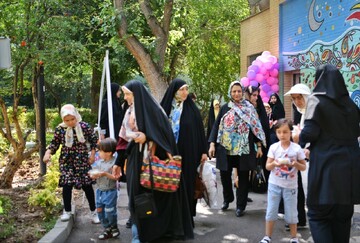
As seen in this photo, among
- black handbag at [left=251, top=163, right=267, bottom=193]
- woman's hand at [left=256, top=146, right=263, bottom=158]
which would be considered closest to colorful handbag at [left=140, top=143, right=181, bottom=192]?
woman's hand at [left=256, top=146, right=263, bottom=158]

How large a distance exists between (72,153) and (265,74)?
7505 mm

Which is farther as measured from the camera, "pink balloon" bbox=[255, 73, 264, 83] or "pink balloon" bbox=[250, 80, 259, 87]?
"pink balloon" bbox=[255, 73, 264, 83]

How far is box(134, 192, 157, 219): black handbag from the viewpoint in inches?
175

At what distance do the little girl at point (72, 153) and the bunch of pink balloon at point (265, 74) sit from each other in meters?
7.04

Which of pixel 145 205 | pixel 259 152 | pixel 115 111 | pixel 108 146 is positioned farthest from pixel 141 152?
pixel 115 111

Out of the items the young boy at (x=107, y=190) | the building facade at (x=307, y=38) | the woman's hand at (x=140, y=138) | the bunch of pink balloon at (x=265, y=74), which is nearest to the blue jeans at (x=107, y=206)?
the young boy at (x=107, y=190)

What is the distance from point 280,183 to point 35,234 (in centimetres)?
296

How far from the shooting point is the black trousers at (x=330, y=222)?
3.63 meters

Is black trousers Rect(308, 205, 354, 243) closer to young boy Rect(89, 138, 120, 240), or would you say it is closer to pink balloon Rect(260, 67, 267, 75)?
young boy Rect(89, 138, 120, 240)

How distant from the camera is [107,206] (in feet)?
17.1

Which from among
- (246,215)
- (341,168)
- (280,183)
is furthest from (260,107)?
(341,168)

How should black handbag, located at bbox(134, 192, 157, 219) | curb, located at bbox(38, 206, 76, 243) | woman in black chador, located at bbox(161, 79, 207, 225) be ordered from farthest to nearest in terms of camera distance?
1. woman in black chador, located at bbox(161, 79, 207, 225)
2. curb, located at bbox(38, 206, 76, 243)
3. black handbag, located at bbox(134, 192, 157, 219)

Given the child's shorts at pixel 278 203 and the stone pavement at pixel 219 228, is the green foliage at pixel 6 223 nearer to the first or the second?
the stone pavement at pixel 219 228

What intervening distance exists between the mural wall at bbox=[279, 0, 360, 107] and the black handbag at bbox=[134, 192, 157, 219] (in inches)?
237
